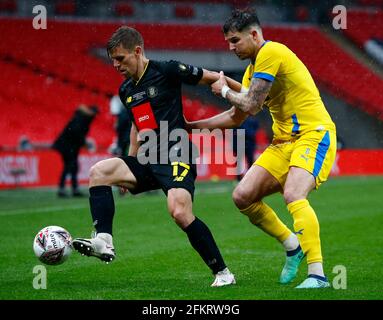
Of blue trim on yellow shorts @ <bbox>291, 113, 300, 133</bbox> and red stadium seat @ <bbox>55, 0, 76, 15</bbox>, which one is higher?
red stadium seat @ <bbox>55, 0, 76, 15</bbox>

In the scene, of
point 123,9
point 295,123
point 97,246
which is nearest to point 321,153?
point 295,123

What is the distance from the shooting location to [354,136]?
28.3m

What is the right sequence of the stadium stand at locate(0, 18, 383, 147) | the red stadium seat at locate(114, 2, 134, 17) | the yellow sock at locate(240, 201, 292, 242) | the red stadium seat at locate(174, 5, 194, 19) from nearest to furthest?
the yellow sock at locate(240, 201, 292, 242)
the stadium stand at locate(0, 18, 383, 147)
the red stadium seat at locate(114, 2, 134, 17)
the red stadium seat at locate(174, 5, 194, 19)

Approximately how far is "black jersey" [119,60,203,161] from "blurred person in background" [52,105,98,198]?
9408 mm

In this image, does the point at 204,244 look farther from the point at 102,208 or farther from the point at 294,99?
the point at 294,99

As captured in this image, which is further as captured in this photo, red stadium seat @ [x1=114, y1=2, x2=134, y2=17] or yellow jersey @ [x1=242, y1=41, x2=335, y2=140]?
red stadium seat @ [x1=114, y1=2, x2=134, y2=17]

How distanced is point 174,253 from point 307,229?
2524 millimetres

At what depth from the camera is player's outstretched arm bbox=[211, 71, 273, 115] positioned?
6.48 m

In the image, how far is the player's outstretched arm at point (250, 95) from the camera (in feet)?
21.2

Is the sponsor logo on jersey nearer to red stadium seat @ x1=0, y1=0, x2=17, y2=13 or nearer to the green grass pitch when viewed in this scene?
the green grass pitch

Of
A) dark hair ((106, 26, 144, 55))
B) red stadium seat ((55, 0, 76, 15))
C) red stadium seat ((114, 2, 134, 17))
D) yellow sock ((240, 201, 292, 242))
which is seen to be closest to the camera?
dark hair ((106, 26, 144, 55))

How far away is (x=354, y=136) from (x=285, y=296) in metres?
22.9

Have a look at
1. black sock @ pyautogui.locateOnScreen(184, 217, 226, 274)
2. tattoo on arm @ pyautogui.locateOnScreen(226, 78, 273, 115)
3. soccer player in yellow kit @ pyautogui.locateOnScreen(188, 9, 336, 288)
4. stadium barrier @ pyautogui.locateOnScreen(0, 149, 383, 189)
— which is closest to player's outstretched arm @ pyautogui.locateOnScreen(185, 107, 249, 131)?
soccer player in yellow kit @ pyautogui.locateOnScreen(188, 9, 336, 288)

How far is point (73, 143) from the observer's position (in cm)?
1658
